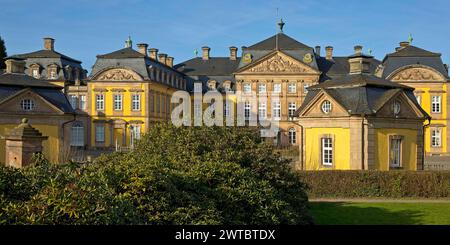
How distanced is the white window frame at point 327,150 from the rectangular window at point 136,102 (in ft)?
97.1

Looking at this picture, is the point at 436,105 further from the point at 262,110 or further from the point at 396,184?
the point at 396,184

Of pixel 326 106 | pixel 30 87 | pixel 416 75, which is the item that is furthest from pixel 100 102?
pixel 326 106

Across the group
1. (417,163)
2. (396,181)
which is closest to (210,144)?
(396,181)

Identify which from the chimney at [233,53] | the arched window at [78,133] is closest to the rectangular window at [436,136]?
the chimney at [233,53]

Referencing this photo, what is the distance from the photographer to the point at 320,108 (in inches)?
941

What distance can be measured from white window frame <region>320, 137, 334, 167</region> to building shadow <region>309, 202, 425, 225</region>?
503 centimetres

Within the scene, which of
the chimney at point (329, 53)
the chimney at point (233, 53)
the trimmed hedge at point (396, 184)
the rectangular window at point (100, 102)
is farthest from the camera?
the chimney at point (233, 53)

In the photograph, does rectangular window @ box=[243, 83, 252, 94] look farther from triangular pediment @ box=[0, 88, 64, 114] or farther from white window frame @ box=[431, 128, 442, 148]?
triangular pediment @ box=[0, 88, 64, 114]

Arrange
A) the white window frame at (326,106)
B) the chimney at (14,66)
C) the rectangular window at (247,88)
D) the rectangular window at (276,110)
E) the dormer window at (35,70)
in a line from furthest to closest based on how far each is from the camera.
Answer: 1. the rectangular window at (276,110)
2. the rectangular window at (247,88)
3. the dormer window at (35,70)
4. the chimney at (14,66)
5. the white window frame at (326,106)

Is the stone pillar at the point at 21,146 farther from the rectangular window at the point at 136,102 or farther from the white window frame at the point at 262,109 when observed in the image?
the white window frame at the point at 262,109

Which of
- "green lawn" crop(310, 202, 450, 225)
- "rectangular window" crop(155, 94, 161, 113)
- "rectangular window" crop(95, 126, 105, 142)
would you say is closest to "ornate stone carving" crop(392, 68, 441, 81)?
"rectangular window" crop(155, 94, 161, 113)

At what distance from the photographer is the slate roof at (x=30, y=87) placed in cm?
2550

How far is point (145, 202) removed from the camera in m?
7.27
